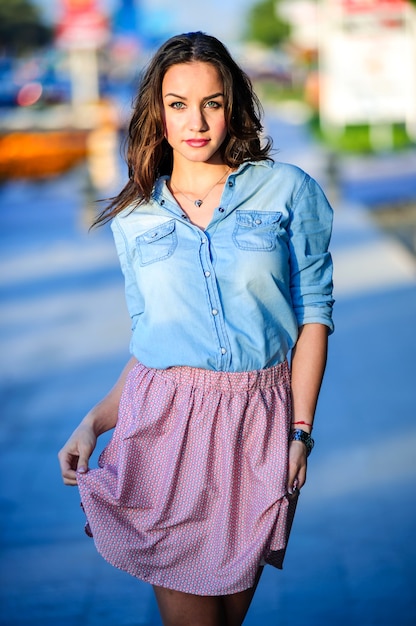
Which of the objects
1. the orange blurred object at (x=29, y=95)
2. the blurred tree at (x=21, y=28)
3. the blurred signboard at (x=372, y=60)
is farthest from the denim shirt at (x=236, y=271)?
the blurred tree at (x=21, y=28)

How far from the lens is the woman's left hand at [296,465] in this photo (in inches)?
97.5

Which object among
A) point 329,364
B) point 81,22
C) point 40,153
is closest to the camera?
point 329,364

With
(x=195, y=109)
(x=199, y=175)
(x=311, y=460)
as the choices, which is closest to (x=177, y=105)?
(x=195, y=109)

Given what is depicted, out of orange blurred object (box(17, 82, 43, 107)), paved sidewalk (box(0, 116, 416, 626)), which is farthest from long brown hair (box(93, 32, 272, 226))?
orange blurred object (box(17, 82, 43, 107))

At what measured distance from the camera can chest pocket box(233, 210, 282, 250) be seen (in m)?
2.47

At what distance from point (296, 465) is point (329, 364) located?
14.5 ft

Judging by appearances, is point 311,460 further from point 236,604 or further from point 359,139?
point 359,139

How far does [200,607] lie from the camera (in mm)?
2568

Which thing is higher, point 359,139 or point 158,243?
point 158,243

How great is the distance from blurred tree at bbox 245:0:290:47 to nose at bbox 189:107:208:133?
6548 cm

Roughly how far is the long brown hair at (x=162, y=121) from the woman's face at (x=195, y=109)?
0.06 ft

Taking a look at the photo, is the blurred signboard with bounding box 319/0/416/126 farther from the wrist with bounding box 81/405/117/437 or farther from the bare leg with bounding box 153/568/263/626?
the bare leg with bounding box 153/568/263/626

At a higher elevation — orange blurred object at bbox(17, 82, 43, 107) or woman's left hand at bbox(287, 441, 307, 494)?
woman's left hand at bbox(287, 441, 307, 494)

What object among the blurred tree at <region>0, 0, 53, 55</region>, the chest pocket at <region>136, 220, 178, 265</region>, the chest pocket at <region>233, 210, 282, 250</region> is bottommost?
the blurred tree at <region>0, 0, 53, 55</region>
